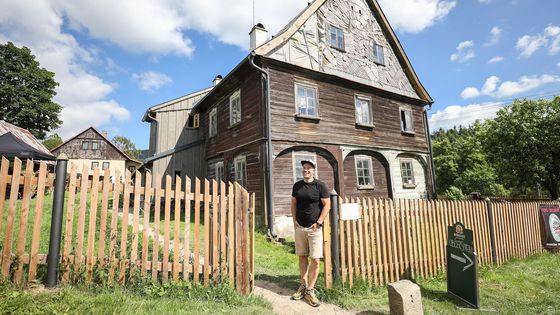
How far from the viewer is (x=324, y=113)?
40.4 feet

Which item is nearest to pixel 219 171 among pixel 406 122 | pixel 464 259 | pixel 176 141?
pixel 176 141

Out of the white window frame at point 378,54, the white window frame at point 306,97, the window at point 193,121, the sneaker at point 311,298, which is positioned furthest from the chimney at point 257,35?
the sneaker at point 311,298

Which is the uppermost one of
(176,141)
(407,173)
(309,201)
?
(176,141)

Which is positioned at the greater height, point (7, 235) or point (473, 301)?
point (7, 235)

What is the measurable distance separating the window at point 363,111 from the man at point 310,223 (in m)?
9.90

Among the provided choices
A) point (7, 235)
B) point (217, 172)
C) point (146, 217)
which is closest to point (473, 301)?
point (146, 217)

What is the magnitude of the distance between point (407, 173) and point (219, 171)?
9872mm

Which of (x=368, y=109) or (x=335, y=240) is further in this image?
(x=368, y=109)

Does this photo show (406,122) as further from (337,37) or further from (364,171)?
(337,37)

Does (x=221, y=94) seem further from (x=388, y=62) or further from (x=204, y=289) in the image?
(x=204, y=289)

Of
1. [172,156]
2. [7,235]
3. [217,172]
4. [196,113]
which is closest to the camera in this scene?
[7,235]

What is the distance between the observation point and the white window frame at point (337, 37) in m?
13.1

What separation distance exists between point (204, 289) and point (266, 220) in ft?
21.2

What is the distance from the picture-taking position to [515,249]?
7.47 meters
